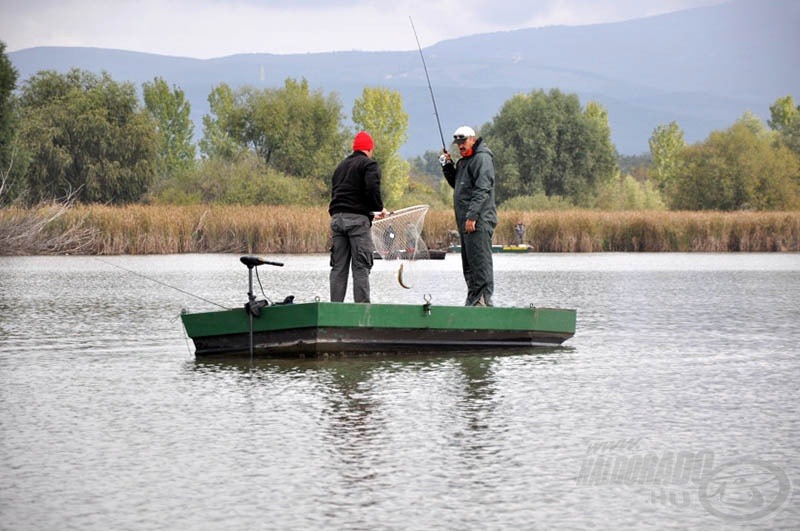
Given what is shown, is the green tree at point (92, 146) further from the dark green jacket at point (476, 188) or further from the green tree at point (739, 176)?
the dark green jacket at point (476, 188)

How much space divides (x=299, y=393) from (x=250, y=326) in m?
2.19

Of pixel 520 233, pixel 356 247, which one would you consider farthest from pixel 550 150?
pixel 356 247

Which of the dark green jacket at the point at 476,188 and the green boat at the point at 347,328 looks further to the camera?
the dark green jacket at the point at 476,188

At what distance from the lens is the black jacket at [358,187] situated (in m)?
13.0

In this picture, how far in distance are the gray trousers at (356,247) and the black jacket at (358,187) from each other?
85 mm

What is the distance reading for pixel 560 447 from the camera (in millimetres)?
8125

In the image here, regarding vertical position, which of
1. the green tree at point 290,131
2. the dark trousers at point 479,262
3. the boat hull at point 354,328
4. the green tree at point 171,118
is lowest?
the boat hull at point 354,328

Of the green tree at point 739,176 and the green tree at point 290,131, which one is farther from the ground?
the green tree at point 290,131

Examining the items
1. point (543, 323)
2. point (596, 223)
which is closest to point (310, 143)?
point (596, 223)

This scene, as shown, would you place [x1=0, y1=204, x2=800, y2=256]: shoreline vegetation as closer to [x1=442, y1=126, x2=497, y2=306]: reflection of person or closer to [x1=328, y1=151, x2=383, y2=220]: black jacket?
[x1=442, y1=126, x2=497, y2=306]: reflection of person

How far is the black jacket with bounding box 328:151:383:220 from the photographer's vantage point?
13.0m

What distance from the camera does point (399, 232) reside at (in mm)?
17172

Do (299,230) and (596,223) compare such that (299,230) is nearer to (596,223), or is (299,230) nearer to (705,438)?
(596,223)

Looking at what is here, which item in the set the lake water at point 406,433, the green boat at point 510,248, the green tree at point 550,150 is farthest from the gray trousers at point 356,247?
the green tree at point 550,150
